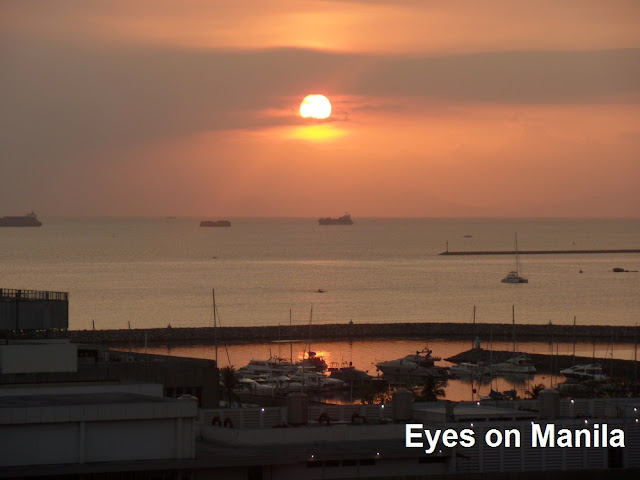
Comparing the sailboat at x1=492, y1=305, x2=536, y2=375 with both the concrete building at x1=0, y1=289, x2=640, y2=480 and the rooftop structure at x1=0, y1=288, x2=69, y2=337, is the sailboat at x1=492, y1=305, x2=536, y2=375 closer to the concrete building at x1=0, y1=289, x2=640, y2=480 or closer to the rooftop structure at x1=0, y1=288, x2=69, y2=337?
the rooftop structure at x1=0, y1=288, x2=69, y2=337

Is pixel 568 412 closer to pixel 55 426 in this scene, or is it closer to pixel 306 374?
pixel 55 426

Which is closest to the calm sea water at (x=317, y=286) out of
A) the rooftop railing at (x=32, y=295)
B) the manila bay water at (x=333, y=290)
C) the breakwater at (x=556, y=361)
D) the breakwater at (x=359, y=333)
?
the manila bay water at (x=333, y=290)

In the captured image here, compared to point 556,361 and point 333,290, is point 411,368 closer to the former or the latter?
point 556,361

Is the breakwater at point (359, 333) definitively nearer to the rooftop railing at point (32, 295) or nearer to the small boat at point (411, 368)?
the small boat at point (411, 368)

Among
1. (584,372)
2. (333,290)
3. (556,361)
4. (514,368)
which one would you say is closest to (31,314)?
(584,372)

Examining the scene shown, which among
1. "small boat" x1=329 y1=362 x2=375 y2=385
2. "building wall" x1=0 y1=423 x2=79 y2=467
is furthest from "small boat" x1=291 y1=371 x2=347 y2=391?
"building wall" x1=0 y1=423 x2=79 y2=467
